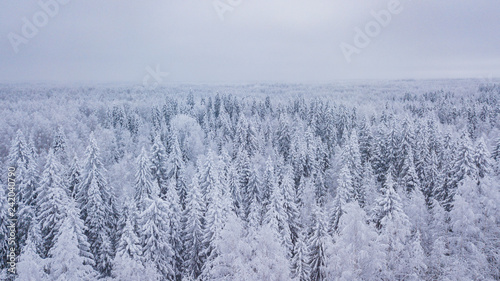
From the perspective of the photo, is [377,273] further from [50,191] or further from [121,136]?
[121,136]

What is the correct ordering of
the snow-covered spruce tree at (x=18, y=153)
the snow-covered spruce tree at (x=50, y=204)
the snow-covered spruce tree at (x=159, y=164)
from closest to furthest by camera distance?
the snow-covered spruce tree at (x=50, y=204)
the snow-covered spruce tree at (x=18, y=153)
the snow-covered spruce tree at (x=159, y=164)

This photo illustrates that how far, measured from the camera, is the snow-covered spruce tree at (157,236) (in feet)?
82.3

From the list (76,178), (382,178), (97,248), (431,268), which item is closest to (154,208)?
(97,248)

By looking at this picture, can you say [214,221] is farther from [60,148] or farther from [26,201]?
[60,148]

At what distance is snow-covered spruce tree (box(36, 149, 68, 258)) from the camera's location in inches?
1056

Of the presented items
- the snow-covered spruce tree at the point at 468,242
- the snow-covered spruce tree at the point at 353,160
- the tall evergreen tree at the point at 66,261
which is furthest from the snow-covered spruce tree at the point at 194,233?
the snow-covered spruce tree at the point at 353,160

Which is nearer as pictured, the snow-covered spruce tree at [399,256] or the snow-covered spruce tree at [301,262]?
the snow-covered spruce tree at [399,256]

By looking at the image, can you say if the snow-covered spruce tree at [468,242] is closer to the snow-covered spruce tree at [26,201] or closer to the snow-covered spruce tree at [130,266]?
the snow-covered spruce tree at [130,266]

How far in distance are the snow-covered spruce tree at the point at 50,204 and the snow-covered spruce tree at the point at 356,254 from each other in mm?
22265

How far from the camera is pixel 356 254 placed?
18.6 metres

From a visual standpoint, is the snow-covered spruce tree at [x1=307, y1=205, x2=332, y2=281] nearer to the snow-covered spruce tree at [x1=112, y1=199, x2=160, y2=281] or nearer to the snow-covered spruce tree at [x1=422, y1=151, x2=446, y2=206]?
the snow-covered spruce tree at [x1=112, y1=199, x2=160, y2=281]

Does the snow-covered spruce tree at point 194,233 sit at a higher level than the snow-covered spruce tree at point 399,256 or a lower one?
lower

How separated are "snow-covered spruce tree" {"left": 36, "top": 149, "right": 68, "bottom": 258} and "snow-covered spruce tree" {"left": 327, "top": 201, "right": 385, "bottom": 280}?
22265mm

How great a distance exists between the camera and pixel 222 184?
34906 mm
